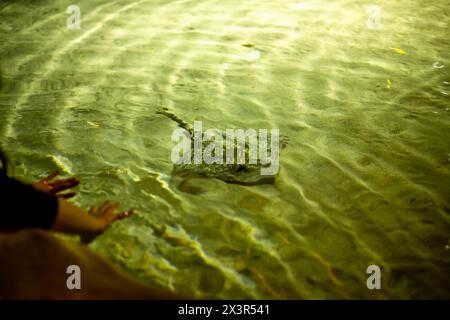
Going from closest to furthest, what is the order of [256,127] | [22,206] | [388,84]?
[22,206] → [256,127] → [388,84]

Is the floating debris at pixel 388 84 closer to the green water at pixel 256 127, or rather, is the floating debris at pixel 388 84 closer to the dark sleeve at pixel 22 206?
the green water at pixel 256 127

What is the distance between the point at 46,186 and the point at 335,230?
196 centimetres

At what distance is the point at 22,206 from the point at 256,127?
2162mm

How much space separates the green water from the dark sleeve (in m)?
0.66

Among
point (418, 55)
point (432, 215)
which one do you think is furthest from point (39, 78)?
point (418, 55)

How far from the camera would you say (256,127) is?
3.15 m

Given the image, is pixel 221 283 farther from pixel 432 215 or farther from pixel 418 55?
pixel 418 55

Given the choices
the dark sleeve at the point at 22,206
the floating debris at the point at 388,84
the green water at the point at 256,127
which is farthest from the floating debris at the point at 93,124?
the floating debris at the point at 388,84

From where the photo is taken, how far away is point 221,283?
1.94 meters

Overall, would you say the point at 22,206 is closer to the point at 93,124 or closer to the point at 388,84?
the point at 93,124

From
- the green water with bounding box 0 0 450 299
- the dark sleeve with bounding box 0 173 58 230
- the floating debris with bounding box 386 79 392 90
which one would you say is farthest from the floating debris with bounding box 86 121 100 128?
the floating debris with bounding box 386 79 392 90

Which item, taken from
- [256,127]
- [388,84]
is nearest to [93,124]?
[256,127]

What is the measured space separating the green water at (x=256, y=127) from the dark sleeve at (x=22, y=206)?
2.15 feet

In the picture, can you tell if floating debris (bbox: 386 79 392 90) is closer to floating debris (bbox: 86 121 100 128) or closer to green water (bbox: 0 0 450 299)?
green water (bbox: 0 0 450 299)
